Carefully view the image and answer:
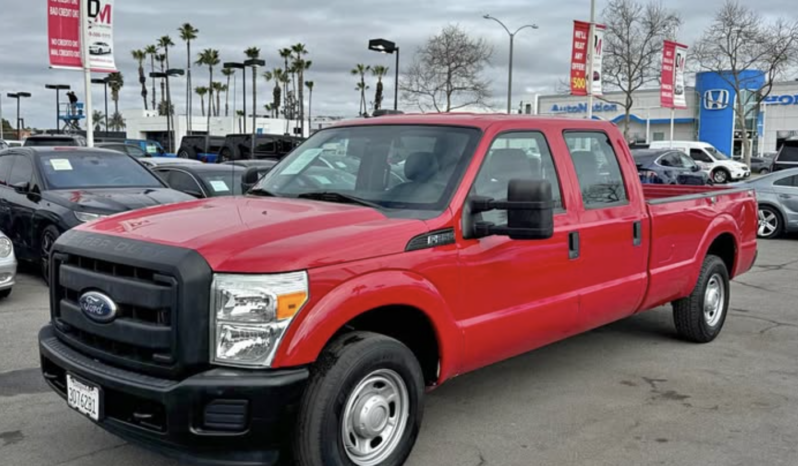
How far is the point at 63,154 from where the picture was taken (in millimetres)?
9422

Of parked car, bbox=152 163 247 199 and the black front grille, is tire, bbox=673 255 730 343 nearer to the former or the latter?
the black front grille

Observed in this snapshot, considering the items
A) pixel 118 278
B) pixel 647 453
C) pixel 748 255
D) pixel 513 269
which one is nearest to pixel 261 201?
pixel 118 278

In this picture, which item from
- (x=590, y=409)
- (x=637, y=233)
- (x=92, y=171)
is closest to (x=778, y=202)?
(x=637, y=233)

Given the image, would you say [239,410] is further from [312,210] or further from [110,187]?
[110,187]

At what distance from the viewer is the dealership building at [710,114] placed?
5153 centimetres

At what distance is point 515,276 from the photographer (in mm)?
4305

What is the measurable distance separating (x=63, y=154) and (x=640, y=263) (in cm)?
747

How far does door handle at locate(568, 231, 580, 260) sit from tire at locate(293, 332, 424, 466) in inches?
58.8

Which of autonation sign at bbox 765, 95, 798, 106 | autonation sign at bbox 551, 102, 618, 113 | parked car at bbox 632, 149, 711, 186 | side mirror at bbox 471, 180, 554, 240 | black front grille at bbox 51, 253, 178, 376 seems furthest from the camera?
autonation sign at bbox 551, 102, 618, 113

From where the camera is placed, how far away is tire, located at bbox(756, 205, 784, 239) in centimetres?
1430

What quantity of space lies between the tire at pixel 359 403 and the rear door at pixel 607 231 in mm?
1671

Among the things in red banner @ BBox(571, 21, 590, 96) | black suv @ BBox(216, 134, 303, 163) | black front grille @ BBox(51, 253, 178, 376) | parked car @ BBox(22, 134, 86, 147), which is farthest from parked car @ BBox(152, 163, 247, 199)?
red banner @ BBox(571, 21, 590, 96)

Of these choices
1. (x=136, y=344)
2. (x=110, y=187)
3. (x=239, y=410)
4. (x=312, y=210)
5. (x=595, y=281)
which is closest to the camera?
(x=239, y=410)

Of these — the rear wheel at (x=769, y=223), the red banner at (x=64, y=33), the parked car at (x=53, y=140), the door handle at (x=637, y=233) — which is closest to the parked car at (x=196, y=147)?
the parked car at (x=53, y=140)
